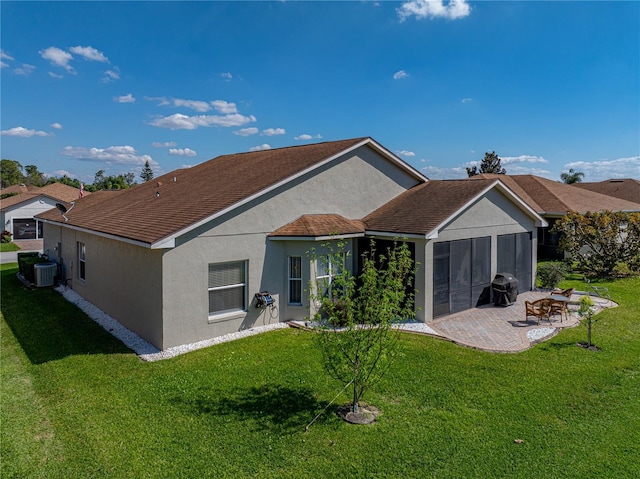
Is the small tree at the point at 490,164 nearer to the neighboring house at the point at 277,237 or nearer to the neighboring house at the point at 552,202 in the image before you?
the neighboring house at the point at 552,202

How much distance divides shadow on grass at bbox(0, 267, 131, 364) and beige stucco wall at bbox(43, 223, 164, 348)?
0.75 m

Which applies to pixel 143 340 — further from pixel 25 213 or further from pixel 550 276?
pixel 25 213

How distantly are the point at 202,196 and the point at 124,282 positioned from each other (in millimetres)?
4130

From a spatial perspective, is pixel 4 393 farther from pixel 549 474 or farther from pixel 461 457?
pixel 549 474

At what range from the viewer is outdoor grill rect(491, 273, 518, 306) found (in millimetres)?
16078

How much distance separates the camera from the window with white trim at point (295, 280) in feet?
44.6

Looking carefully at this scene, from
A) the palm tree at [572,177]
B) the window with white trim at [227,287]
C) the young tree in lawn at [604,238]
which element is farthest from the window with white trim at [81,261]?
the palm tree at [572,177]

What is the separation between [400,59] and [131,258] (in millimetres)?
17450

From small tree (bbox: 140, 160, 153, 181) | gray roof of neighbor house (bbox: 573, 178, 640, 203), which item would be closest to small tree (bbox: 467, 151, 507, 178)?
gray roof of neighbor house (bbox: 573, 178, 640, 203)

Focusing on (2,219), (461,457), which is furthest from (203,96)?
(2,219)

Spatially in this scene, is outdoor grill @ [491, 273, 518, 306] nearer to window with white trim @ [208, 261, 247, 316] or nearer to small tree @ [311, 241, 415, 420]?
small tree @ [311, 241, 415, 420]

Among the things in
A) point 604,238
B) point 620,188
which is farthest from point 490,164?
point 604,238

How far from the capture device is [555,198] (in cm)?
2900

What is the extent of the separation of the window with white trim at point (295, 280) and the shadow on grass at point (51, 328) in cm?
542
